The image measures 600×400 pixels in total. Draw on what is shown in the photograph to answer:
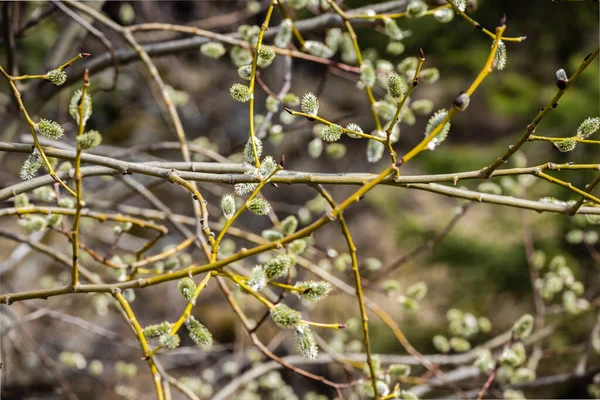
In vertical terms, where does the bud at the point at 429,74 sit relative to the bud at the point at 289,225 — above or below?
above

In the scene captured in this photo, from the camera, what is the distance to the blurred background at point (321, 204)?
1904 mm

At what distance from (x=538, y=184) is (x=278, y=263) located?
2355mm

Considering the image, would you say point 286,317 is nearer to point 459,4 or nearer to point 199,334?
point 199,334

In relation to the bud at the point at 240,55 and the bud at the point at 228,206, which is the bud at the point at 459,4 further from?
the bud at the point at 240,55

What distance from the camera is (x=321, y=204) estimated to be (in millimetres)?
1908

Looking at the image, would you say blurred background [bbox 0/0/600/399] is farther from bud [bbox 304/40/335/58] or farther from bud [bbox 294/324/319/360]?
bud [bbox 294/324/319/360]

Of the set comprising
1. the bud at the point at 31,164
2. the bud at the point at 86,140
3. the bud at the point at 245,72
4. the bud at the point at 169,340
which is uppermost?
the bud at the point at 245,72

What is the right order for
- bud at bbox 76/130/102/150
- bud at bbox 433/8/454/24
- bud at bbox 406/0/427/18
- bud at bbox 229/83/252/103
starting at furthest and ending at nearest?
bud at bbox 433/8/454/24
bud at bbox 406/0/427/18
bud at bbox 229/83/252/103
bud at bbox 76/130/102/150

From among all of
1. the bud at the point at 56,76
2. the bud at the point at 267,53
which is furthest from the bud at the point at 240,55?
the bud at the point at 56,76

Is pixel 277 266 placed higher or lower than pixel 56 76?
lower

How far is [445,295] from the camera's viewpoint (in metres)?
3.32

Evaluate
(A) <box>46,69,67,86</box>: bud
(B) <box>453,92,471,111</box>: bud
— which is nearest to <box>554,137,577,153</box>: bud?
(B) <box>453,92,471,111</box>: bud

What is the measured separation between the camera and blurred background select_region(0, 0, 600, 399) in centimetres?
190

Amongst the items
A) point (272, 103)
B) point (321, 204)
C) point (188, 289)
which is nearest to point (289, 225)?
point (272, 103)
